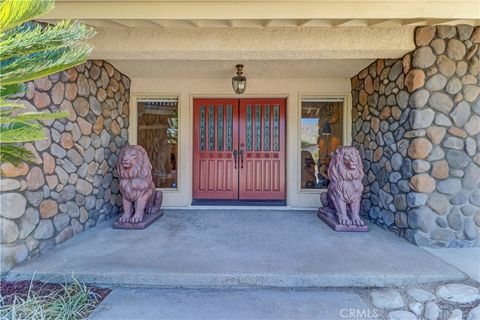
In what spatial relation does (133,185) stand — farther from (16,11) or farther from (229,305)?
(16,11)

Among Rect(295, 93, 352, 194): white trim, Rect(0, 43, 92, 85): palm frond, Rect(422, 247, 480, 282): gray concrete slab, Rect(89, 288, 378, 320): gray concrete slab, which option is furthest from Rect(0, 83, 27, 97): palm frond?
Rect(295, 93, 352, 194): white trim

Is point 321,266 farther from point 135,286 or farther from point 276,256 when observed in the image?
point 135,286

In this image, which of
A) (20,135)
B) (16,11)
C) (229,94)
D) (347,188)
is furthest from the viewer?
(229,94)

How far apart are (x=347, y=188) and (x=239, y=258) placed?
185cm

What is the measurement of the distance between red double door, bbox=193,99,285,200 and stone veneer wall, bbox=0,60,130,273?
1.46 m

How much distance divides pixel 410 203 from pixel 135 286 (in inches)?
126

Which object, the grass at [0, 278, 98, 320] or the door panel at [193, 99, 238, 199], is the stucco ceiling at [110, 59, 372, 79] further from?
the grass at [0, 278, 98, 320]

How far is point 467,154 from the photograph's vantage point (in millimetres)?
3236

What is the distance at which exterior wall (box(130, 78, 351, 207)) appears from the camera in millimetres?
5035

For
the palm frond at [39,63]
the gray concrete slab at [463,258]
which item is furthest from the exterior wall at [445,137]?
the palm frond at [39,63]

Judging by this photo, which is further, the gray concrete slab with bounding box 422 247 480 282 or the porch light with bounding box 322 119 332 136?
the porch light with bounding box 322 119 332 136

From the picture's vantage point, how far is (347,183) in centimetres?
379

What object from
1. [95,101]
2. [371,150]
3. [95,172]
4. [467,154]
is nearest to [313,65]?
[371,150]

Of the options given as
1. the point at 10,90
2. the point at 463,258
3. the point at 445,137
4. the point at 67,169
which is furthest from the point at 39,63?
the point at 463,258
